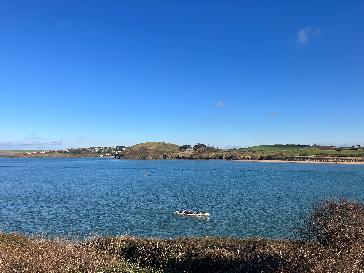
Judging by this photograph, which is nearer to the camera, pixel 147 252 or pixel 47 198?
pixel 147 252

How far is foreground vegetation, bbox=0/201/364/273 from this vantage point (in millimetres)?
18906

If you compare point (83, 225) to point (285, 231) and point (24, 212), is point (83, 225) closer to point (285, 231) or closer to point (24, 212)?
point (24, 212)

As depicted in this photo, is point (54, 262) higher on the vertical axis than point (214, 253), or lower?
higher

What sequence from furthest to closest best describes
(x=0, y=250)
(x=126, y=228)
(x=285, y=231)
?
(x=126, y=228) → (x=285, y=231) → (x=0, y=250)

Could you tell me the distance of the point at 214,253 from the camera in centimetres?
2559

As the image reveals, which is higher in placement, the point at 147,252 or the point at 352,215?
the point at 352,215

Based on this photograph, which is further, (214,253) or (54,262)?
(214,253)

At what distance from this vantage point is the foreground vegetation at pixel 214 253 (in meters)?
18.9

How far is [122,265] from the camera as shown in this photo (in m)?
23.7

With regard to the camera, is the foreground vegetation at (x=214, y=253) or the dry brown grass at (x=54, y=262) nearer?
the foreground vegetation at (x=214, y=253)

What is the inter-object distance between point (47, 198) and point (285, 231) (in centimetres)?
5062

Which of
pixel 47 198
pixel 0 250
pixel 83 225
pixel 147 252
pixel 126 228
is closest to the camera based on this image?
pixel 0 250

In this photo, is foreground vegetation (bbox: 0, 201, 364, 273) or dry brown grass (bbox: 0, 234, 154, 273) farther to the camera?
dry brown grass (bbox: 0, 234, 154, 273)

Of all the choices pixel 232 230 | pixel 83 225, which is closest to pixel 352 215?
pixel 232 230
